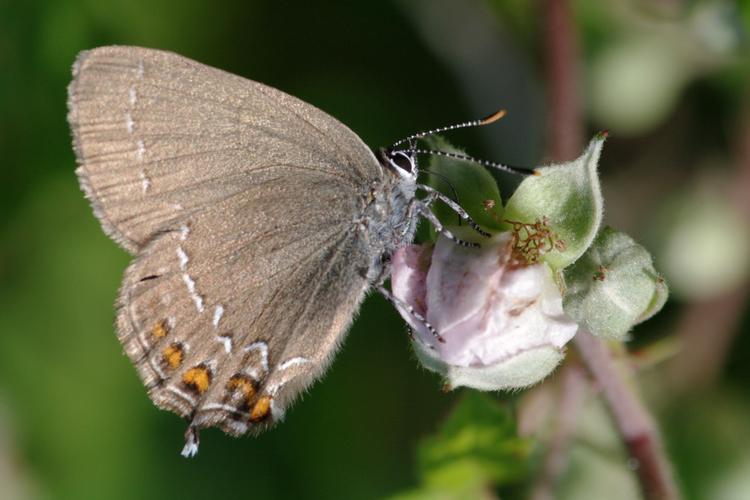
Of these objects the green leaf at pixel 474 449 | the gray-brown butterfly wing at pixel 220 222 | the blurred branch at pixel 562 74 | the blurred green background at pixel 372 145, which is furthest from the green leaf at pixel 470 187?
the blurred green background at pixel 372 145

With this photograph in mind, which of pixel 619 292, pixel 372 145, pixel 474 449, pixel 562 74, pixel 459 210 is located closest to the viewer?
→ pixel 619 292

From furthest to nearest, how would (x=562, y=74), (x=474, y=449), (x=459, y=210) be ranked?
(x=562, y=74) < (x=474, y=449) < (x=459, y=210)

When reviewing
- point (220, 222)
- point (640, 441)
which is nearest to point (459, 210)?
point (220, 222)

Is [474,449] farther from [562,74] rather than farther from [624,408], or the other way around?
[562,74]

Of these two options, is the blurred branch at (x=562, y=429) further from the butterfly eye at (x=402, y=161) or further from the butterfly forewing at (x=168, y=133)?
the butterfly forewing at (x=168, y=133)

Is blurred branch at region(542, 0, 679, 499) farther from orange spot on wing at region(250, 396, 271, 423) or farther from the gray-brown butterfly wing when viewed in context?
orange spot on wing at region(250, 396, 271, 423)

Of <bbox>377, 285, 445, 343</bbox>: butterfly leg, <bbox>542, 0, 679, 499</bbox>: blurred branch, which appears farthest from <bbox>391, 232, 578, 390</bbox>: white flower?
<bbox>542, 0, 679, 499</bbox>: blurred branch

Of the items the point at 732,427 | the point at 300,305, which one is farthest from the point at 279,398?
the point at 732,427
